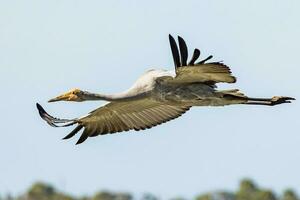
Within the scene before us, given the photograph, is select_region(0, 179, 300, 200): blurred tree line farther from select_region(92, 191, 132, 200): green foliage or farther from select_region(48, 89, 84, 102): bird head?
select_region(48, 89, 84, 102): bird head

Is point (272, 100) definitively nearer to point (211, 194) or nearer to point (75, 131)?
point (75, 131)

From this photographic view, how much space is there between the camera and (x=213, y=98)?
30062 millimetres

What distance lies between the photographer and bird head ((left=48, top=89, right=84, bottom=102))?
101ft

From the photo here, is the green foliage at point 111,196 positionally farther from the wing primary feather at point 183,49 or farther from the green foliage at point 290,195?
the wing primary feather at point 183,49

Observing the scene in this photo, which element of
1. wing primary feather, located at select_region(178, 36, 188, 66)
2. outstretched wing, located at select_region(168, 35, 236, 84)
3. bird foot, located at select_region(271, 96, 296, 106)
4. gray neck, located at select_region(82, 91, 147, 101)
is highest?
wing primary feather, located at select_region(178, 36, 188, 66)

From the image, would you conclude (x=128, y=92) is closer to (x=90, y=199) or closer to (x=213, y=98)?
(x=213, y=98)

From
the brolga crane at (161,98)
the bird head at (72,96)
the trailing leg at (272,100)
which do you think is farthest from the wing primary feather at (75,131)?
the trailing leg at (272,100)

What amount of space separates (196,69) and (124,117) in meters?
3.90

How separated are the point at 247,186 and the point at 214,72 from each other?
78.4 m

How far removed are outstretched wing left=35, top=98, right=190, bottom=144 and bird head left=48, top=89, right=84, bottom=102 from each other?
1.04 m

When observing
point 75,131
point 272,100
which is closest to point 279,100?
point 272,100

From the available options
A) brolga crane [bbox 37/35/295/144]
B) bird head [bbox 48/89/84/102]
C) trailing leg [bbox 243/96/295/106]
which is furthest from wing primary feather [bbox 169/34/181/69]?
trailing leg [bbox 243/96/295/106]

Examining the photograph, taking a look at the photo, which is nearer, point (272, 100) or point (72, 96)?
point (72, 96)

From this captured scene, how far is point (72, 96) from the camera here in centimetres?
3084
